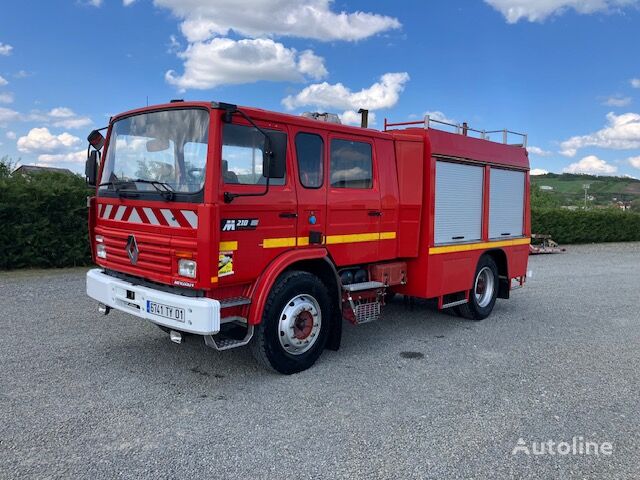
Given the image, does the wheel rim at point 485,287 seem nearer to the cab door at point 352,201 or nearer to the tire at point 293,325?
the cab door at point 352,201

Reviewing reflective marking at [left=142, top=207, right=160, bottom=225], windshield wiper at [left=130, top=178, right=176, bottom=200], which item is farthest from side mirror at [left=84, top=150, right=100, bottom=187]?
reflective marking at [left=142, top=207, right=160, bottom=225]

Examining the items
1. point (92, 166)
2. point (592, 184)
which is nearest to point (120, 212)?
point (92, 166)

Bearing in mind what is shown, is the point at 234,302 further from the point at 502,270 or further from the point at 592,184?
the point at 592,184

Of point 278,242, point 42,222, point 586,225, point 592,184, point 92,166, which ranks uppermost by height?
point 592,184

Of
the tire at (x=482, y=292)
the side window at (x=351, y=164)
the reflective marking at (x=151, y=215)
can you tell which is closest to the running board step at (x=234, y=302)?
the reflective marking at (x=151, y=215)

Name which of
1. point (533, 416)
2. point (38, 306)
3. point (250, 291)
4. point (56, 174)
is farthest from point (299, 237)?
point (56, 174)

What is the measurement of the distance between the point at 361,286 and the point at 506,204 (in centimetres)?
Answer: 365

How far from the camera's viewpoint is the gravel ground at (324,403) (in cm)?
350

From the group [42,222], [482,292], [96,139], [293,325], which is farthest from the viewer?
[42,222]

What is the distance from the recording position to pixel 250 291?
4.76 meters

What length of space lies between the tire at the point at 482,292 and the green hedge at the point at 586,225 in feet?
49.2

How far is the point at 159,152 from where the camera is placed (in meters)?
4.84

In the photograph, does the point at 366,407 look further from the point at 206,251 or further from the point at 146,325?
the point at 146,325

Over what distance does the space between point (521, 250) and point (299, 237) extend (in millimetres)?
5045
